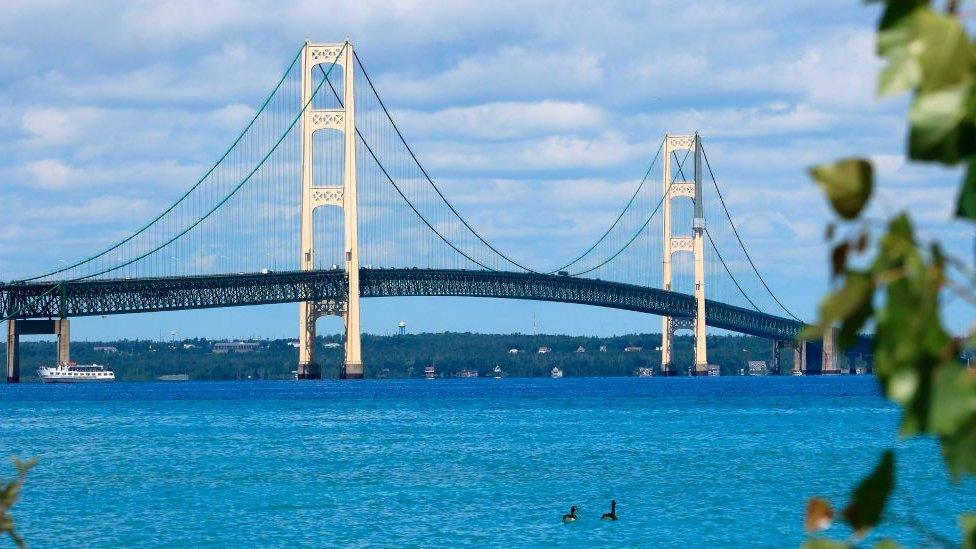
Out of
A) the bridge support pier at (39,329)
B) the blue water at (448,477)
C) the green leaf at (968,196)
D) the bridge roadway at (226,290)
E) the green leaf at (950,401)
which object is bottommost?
the blue water at (448,477)

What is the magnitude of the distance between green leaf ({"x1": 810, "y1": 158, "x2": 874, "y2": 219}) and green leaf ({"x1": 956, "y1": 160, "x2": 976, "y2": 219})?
12 centimetres

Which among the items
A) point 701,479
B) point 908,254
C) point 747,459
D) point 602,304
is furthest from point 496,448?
point 602,304

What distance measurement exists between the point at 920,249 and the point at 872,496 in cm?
35

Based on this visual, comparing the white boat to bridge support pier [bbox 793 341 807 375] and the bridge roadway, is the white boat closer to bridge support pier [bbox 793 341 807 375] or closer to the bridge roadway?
the bridge roadway

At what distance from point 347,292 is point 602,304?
22537 mm

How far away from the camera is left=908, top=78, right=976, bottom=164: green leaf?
1956mm

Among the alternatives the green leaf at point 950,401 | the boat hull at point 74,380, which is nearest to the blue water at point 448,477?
the green leaf at point 950,401

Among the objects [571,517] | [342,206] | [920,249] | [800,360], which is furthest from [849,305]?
[800,360]

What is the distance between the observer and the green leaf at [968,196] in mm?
2029

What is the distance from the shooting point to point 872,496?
215 cm

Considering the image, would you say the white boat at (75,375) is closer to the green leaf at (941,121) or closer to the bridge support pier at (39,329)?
the bridge support pier at (39,329)

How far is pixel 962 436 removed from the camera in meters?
1.94

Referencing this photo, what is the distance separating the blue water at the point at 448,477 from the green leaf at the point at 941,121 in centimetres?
916

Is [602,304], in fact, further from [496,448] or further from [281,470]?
[281,470]
